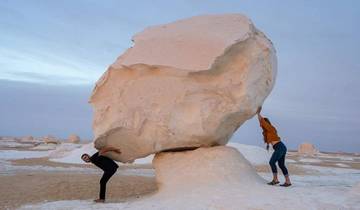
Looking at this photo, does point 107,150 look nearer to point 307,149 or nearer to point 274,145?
point 274,145

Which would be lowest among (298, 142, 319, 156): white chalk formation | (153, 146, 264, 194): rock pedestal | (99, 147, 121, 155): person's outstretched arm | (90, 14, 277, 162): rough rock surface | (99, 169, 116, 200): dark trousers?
(298, 142, 319, 156): white chalk formation

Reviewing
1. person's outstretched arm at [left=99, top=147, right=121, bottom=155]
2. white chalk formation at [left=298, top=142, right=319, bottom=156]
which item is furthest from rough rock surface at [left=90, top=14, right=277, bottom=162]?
white chalk formation at [left=298, top=142, right=319, bottom=156]

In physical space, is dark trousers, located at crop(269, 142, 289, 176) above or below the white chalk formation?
above

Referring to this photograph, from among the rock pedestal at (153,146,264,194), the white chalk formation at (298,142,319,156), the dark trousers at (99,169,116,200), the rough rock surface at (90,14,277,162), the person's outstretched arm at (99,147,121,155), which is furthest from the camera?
the white chalk formation at (298,142,319,156)

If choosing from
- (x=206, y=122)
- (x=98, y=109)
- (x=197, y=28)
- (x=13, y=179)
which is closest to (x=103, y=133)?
(x=98, y=109)

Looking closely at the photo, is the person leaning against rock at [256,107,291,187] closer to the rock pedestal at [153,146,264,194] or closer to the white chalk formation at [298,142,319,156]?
the rock pedestal at [153,146,264,194]

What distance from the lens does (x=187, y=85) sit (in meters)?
10.4

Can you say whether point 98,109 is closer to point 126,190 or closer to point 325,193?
point 126,190

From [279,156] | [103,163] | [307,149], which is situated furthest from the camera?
[307,149]

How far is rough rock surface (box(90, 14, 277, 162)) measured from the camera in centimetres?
1023

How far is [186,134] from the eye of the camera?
10.5 meters

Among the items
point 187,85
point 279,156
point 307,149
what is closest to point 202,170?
Answer: point 279,156

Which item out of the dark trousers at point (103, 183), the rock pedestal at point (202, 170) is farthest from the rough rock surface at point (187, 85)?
the dark trousers at point (103, 183)

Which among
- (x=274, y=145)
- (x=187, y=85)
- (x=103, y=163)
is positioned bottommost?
(x=103, y=163)
